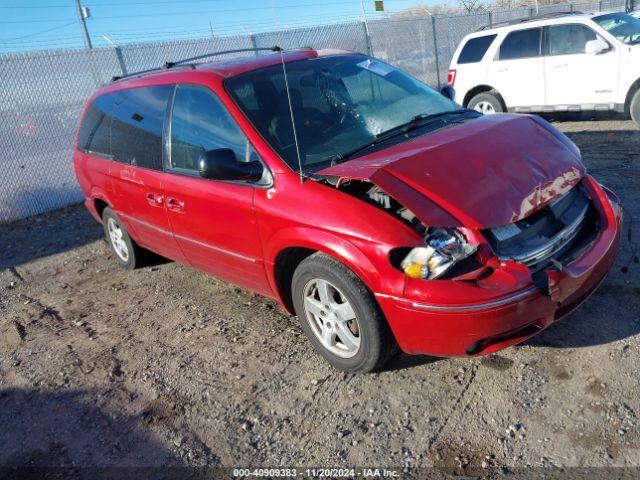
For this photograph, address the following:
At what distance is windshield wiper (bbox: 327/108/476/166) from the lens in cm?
346

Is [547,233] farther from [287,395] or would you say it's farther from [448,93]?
[448,93]

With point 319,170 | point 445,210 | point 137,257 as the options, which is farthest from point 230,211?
point 137,257

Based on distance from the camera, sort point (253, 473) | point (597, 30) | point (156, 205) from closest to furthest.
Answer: point (253, 473) < point (156, 205) < point (597, 30)

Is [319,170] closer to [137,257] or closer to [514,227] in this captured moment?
[514,227]

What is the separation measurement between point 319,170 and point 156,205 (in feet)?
5.66

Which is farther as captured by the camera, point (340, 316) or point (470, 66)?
point (470, 66)

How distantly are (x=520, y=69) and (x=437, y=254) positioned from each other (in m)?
7.68

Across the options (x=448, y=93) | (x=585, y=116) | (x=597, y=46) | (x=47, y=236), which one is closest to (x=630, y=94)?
(x=597, y=46)

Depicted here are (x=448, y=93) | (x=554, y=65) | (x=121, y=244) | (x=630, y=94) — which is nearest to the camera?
(x=448, y=93)

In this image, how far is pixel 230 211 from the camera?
369 centimetres

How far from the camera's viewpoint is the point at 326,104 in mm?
3838

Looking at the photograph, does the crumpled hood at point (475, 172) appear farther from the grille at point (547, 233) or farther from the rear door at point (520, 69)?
the rear door at point (520, 69)

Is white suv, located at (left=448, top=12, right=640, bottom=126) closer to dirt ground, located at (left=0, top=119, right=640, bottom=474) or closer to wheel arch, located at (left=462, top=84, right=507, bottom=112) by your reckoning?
wheel arch, located at (left=462, top=84, right=507, bottom=112)

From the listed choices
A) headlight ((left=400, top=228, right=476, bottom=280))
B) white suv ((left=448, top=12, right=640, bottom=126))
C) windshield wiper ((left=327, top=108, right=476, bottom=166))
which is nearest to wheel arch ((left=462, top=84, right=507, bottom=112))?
white suv ((left=448, top=12, right=640, bottom=126))
